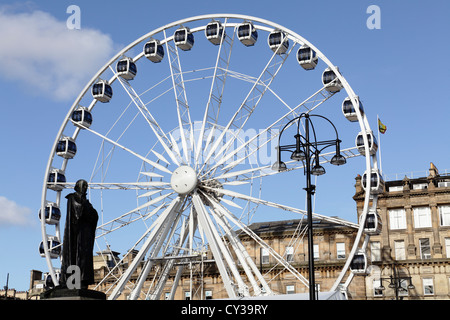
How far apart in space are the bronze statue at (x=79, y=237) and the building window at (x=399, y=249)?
51.4 m

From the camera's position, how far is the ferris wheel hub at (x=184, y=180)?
1619 inches

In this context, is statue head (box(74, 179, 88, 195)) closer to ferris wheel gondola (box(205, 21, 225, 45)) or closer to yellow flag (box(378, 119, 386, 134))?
ferris wheel gondola (box(205, 21, 225, 45))

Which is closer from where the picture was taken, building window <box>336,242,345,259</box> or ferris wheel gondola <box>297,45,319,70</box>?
ferris wheel gondola <box>297,45,319,70</box>

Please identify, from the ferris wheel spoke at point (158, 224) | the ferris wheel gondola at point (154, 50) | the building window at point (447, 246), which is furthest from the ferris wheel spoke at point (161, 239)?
the building window at point (447, 246)

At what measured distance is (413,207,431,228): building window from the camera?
6269 cm

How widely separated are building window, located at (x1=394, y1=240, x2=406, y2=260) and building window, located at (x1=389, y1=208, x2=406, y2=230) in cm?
148

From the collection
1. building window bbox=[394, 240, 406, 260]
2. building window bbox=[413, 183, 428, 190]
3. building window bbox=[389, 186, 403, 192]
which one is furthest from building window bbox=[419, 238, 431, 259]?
building window bbox=[389, 186, 403, 192]

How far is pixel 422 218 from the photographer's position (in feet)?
→ 206

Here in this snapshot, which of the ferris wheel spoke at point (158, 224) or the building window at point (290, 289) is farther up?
the ferris wheel spoke at point (158, 224)

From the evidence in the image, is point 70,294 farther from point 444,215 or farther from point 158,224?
point 444,215

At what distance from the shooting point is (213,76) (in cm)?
4300

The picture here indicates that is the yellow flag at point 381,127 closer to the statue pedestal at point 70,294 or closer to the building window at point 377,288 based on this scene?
the building window at point 377,288

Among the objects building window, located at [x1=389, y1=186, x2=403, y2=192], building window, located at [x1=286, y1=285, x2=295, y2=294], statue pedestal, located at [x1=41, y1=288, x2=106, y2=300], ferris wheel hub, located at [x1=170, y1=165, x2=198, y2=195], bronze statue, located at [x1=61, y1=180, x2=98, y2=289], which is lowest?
statue pedestal, located at [x1=41, y1=288, x2=106, y2=300]
